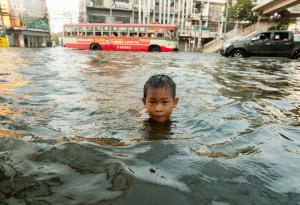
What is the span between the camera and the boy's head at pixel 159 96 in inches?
127

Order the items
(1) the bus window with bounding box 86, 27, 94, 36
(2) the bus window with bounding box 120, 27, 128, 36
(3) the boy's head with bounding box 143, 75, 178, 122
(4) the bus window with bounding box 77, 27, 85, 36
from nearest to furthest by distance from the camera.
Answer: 1. (3) the boy's head with bounding box 143, 75, 178, 122
2. (2) the bus window with bounding box 120, 27, 128, 36
3. (1) the bus window with bounding box 86, 27, 94, 36
4. (4) the bus window with bounding box 77, 27, 85, 36

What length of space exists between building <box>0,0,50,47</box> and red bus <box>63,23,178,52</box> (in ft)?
83.1

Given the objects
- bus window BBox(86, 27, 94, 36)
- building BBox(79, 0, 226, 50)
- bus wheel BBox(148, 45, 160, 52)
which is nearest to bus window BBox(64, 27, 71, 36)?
bus window BBox(86, 27, 94, 36)

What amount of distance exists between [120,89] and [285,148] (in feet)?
12.7

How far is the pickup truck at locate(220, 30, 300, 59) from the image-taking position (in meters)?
15.8

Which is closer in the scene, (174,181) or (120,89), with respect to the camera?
(174,181)

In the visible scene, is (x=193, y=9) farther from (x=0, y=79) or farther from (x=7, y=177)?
(x=7, y=177)

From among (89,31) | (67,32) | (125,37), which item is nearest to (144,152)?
(125,37)

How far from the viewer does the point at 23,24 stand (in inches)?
1934

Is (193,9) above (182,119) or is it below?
above

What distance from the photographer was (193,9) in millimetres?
51062

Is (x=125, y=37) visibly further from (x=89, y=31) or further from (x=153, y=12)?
(x=153, y=12)

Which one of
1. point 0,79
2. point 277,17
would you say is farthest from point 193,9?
point 0,79

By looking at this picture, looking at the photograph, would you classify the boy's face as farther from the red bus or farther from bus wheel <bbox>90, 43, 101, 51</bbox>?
bus wheel <bbox>90, 43, 101, 51</bbox>
